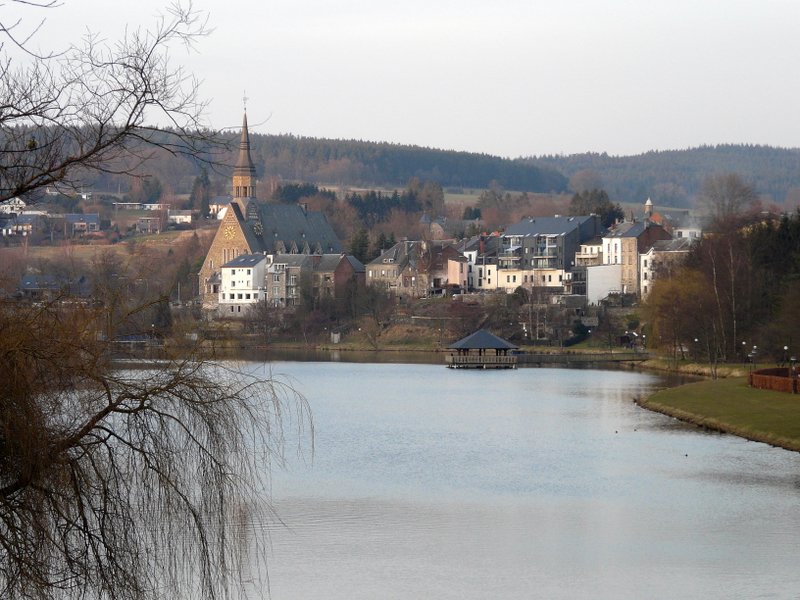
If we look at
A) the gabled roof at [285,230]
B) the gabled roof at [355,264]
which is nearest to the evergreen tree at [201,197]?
the gabled roof at [285,230]

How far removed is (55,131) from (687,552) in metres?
15.2

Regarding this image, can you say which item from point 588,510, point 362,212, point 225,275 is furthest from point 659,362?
point 362,212

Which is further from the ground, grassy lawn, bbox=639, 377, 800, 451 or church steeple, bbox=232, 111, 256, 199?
church steeple, bbox=232, 111, 256, 199

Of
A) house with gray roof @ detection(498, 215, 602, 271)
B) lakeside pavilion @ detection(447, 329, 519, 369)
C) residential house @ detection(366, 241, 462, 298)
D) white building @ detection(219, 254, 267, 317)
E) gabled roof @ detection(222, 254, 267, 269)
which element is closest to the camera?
lakeside pavilion @ detection(447, 329, 519, 369)

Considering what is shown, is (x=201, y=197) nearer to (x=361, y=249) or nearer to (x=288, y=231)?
(x=288, y=231)

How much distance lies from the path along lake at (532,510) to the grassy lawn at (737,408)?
0.66m

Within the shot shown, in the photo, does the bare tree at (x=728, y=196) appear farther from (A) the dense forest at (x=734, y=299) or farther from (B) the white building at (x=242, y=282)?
(A) the dense forest at (x=734, y=299)

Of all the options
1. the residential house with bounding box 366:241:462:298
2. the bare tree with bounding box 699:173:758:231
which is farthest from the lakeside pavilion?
the bare tree with bounding box 699:173:758:231

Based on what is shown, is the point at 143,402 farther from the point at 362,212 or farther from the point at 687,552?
the point at 362,212

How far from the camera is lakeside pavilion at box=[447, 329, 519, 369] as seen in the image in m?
73.5

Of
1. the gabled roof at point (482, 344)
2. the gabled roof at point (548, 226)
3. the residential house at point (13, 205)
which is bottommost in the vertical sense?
the gabled roof at point (482, 344)

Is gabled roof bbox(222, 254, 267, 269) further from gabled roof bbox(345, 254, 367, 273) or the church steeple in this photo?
the church steeple

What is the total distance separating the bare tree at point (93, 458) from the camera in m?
11.1

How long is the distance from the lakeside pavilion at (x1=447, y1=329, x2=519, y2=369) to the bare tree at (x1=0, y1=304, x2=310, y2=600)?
60.7 metres
